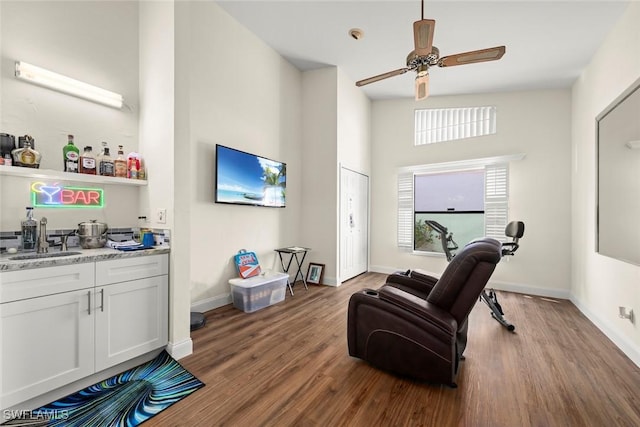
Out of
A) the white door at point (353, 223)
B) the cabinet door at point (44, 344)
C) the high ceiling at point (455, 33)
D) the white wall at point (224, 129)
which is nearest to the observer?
the cabinet door at point (44, 344)

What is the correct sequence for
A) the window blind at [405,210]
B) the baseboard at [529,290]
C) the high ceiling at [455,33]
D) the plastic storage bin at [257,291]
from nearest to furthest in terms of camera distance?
the high ceiling at [455,33] < the plastic storage bin at [257,291] < the baseboard at [529,290] < the window blind at [405,210]

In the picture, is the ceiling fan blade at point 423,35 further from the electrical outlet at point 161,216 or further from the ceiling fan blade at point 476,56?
the electrical outlet at point 161,216

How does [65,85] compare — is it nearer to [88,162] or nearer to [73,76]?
[73,76]

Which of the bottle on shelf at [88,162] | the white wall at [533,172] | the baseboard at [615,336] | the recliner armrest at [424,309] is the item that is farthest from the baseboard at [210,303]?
the baseboard at [615,336]

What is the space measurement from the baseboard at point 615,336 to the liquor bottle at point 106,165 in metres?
4.73

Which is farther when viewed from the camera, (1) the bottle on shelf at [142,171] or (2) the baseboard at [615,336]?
(1) the bottle on shelf at [142,171]

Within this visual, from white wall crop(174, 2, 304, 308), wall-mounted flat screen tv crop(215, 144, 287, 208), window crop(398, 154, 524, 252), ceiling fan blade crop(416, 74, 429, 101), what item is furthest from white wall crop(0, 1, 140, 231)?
window crop(398, 154, 524, 252)

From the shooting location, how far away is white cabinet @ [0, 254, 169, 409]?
1579 mm

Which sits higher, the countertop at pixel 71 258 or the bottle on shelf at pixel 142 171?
the bottle on shelf at pixel 142 171

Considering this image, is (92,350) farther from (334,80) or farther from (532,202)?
(532,202)

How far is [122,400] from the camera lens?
176 centimetres

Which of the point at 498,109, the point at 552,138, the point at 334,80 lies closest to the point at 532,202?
the point at 552,138

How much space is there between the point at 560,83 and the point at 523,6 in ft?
6.57

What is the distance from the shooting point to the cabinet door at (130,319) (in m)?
1.93
